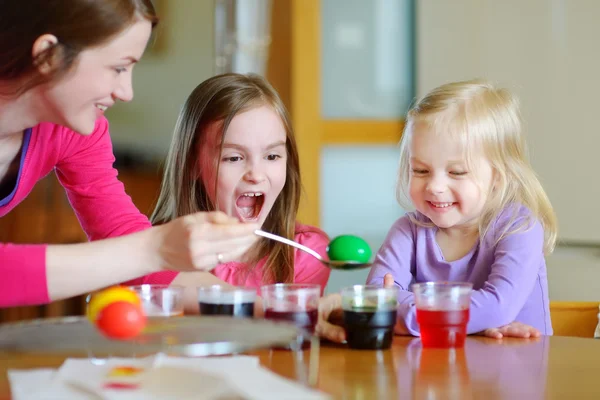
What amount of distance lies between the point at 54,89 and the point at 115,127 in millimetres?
3572

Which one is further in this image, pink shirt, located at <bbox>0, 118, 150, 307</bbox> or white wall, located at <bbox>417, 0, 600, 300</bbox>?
white wall, located at <bbox>417, 0, 600, 300</bbox>

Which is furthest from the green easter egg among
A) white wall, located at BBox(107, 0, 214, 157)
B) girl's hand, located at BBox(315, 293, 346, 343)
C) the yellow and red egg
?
white wall, located at BBox(107, 0, 214, 157)

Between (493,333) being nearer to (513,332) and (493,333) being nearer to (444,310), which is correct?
(513,332)

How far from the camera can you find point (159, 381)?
3.30 ft

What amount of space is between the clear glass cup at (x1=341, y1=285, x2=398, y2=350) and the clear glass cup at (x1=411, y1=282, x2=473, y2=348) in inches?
2.2

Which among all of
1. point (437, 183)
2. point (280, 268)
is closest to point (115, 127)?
point (280, 268)

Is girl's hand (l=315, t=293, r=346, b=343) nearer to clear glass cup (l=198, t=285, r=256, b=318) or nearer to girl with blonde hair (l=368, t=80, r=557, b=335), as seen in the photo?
clear glass cup (l=198, t=285, r=256, b=318)

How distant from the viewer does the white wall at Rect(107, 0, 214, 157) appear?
4.93 m

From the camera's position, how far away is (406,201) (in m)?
2.01

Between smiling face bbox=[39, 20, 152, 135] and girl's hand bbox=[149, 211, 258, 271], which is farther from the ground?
smiling face bbox=[39, 20, 152, 135]

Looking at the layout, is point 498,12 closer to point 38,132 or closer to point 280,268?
point 280,268

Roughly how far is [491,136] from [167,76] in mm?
3495

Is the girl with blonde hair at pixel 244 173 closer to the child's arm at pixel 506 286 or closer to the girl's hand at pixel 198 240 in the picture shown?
the child's arm at pixel 506 286

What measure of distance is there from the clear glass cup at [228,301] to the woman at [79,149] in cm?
8
